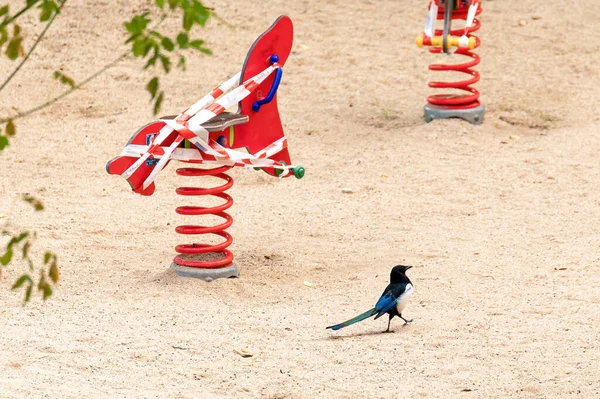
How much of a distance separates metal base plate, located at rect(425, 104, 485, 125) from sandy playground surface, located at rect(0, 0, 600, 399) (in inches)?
4.5

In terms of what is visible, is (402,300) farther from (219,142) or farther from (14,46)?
(14,46)

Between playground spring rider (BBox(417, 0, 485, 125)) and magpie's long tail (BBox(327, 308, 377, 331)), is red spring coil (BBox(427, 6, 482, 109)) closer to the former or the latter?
playground spring rider (BBox(417, 0, 485, 125))

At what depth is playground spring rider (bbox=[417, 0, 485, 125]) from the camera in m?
9.61

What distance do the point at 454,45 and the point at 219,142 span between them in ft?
12.5

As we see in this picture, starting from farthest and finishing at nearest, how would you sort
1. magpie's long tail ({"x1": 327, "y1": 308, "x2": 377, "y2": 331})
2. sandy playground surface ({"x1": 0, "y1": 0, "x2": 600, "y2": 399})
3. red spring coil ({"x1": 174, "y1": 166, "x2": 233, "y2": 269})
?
red spring coil ({"x1": 174, "y1": 166, "x2": 233, "y2": 269}) < magpie's long tail ({"x1": 327, "y1": 308, "x2": 377, "y2": 331}) < sandy playground surface ({"x1": 0, "y1": 0, "x2": 600, "y2": 399})

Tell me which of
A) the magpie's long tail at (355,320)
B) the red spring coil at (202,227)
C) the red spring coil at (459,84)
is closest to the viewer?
the magpie's long tail at (355,320)

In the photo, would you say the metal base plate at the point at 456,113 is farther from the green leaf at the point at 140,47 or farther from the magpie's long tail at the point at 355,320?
the green leaf at the point at 140,47

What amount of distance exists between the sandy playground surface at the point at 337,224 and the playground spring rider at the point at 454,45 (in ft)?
0.60

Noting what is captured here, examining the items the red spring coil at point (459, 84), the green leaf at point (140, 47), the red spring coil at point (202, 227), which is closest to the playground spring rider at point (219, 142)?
the red spring coil at point (202, 227)

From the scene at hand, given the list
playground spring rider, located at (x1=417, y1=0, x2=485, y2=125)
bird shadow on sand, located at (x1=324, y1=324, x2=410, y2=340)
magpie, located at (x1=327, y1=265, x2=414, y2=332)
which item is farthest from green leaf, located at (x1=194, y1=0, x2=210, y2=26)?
playground spring rider, located at (x1=417, y1=0, x2=485, y2=125)

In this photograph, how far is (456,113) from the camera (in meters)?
10.2

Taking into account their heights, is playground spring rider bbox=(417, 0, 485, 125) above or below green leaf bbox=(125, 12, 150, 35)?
below

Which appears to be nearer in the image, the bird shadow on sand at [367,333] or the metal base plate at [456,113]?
the bird shadow on sand at [367,333]

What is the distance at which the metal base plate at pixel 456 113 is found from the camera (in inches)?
399
